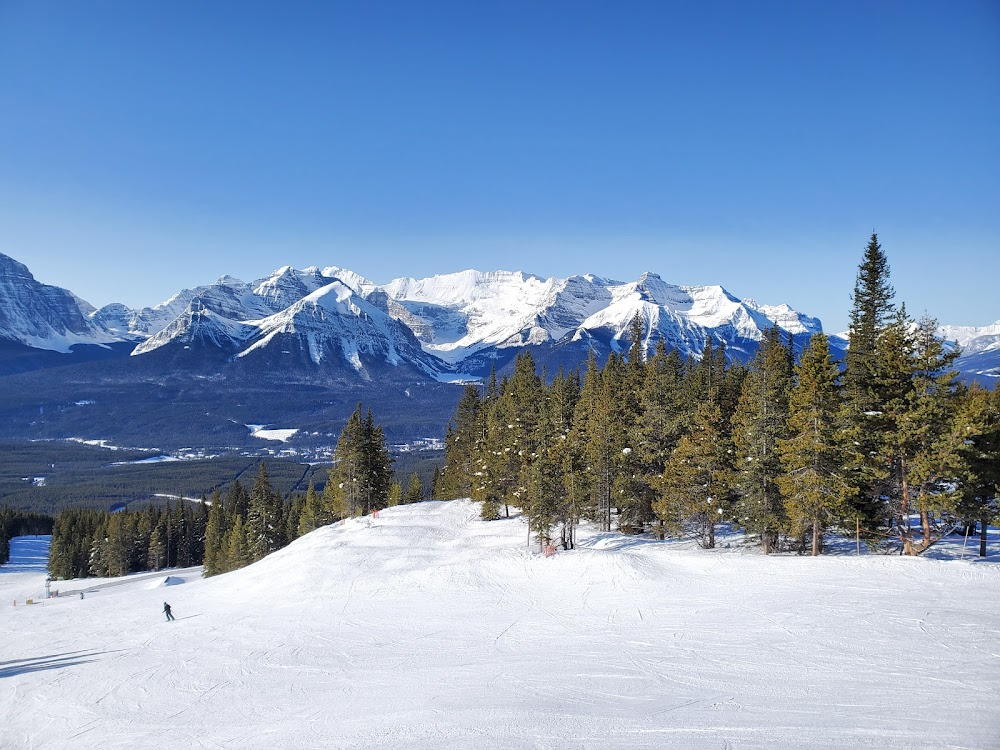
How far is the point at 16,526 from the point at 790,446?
16415 centimetres

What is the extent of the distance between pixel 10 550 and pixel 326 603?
415ft

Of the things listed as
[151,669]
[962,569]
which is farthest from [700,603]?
[151,669]

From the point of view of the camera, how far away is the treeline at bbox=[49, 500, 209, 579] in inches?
3740

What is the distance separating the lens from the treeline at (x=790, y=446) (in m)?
28.5

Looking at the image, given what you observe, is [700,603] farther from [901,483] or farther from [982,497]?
[982,497]

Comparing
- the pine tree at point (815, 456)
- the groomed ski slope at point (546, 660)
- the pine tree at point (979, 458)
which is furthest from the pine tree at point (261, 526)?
the pine tree at point (979, 458)

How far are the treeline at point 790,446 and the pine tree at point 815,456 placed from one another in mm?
70

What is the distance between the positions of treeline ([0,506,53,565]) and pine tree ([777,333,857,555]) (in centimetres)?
13678

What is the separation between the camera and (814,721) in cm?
1384

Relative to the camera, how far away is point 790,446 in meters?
30.8

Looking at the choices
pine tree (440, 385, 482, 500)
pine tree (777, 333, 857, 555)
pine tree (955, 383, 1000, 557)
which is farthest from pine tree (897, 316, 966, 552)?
pine tree (440, 385, 482, 500)

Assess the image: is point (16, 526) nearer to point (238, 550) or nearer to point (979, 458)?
point (238, 550)

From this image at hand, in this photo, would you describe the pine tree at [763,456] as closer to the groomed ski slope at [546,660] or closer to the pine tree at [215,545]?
the groomed ski slope at [546,660]

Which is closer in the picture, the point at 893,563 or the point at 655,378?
the point at 893,563
